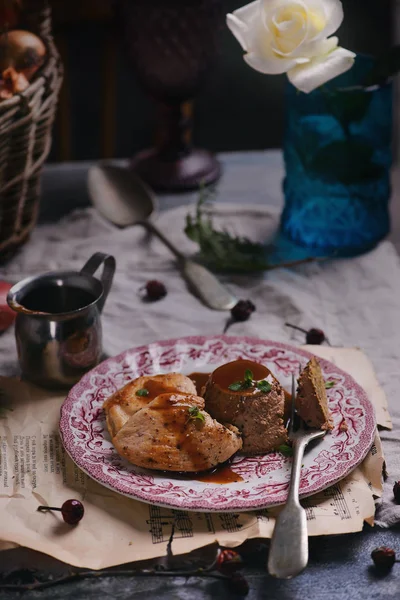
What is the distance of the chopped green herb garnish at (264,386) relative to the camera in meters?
1.07

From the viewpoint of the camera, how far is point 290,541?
869mm

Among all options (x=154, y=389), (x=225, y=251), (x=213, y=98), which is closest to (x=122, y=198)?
(x=225, y=251)

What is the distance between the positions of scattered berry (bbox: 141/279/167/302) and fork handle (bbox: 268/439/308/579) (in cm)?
67

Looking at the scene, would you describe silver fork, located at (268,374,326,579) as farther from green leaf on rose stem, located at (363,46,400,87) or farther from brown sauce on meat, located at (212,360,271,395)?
green leaf on rose stem, located at (363,46,400,87)

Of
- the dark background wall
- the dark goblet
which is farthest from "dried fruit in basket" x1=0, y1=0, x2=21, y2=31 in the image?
the dark background wall

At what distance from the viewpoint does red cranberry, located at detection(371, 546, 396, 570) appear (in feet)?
2.98

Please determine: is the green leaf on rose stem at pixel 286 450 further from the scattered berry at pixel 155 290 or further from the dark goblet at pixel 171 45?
the dark goblet at pixel 171 45

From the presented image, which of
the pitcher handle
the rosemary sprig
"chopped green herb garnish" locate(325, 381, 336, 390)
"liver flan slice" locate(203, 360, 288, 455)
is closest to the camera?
"liver flan slice" locate(203, 360, 288, 455)

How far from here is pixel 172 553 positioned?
3.00ft

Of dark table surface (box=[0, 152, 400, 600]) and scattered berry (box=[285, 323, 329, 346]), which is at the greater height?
dark table surface (box=[0, 152, 400, 600])

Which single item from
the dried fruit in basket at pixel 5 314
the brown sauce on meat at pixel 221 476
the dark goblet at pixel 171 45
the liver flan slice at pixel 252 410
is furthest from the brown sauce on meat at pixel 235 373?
the dark goblet at pixel 171 45

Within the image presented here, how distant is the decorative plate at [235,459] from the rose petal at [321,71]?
430 millimetres

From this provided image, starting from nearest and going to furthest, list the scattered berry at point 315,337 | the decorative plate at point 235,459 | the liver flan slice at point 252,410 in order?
the decorative plate at point 235,459 → the liver flan slice at point 252,410 → the scattered berry at point 315,337

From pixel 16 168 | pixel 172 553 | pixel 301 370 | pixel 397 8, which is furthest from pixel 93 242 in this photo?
pixel 397 8
